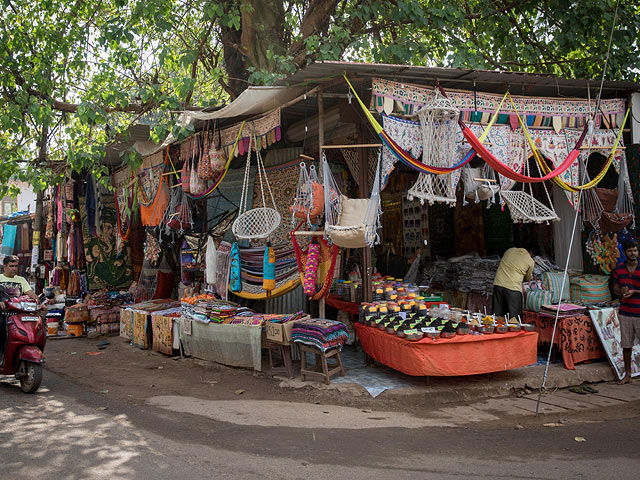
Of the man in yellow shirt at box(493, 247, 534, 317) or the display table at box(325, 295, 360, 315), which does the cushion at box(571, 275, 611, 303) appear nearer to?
the man in yellow shirt at box(493, 247, 534, 317)

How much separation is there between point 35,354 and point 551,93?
7.32 metres

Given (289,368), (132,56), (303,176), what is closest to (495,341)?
(289,368)

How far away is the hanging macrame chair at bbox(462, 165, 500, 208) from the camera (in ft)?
24.3

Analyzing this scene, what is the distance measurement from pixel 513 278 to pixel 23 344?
6.26 meters

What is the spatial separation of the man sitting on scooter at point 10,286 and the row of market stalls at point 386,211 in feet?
7.52

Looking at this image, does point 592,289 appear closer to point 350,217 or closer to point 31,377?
point 350,217

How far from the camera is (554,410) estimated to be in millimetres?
5566

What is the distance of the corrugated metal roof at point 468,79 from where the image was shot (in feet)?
20.0

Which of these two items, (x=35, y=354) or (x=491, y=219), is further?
(x=491, y=219)

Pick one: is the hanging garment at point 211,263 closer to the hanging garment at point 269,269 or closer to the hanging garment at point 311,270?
the hanging garment at point 269,269

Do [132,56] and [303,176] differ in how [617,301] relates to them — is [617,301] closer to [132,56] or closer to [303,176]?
[303,176]

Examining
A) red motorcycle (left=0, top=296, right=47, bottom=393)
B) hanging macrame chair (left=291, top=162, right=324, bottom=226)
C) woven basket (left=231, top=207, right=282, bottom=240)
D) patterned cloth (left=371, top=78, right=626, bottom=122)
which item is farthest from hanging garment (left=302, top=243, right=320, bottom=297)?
red motorcycle (left=0, top=296, right=47, bottom=393)

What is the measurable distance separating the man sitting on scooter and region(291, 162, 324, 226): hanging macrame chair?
10.7ft

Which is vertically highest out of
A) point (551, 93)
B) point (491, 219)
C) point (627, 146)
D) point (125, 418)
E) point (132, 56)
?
point (132, 56)
